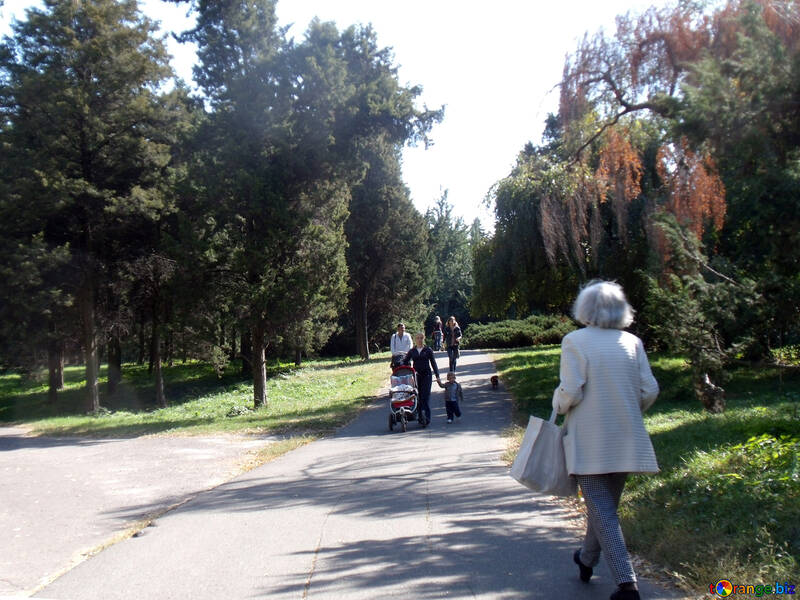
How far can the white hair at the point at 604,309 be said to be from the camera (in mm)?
4703

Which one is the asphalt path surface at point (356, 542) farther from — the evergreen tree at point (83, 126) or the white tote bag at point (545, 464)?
the evergreen tree at point (83, 126)

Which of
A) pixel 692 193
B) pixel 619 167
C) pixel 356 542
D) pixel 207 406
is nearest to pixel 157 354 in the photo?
pixel 207 406

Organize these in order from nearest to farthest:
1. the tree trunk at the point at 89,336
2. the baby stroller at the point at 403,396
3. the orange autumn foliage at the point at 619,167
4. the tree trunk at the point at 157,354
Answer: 1. the orange autumn foliage at the point at 619,167
2. the baby stroller at the point at 403,396
3. the tree trunk at the point at 89,336
4. the tree trunk at the point at 157,354

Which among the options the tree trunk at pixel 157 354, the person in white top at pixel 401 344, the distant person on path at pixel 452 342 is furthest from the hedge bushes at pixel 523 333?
the person in white top at pixel 401 344

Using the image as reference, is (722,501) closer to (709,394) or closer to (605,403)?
(605,403)

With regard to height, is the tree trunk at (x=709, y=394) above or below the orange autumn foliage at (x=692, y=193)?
below

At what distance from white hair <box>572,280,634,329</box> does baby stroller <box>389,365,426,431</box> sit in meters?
9.06

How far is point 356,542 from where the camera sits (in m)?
6.29

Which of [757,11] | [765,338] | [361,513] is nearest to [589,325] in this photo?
[361,513]

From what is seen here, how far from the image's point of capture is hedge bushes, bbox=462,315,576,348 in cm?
4344

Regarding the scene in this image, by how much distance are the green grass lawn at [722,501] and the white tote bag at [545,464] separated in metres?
1.11

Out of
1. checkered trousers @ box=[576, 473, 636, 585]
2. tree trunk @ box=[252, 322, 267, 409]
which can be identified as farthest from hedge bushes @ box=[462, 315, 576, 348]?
checkered trousers @ box=[576, 473, 636, 585]

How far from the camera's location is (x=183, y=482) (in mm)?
10234

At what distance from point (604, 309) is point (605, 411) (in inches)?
26.6
